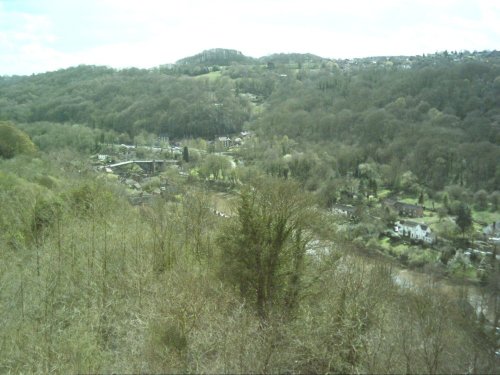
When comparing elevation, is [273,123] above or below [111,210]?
below

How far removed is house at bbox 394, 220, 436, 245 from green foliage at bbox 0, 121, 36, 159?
80.9ft

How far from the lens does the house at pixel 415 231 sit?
27.1 m

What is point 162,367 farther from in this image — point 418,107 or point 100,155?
point 418,107

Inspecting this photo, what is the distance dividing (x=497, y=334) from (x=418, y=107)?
47.7 metres

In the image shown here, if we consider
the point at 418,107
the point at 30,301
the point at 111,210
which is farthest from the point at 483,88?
the point at 30,301

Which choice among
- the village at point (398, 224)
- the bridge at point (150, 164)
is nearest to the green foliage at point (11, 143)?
the village at point (398, 224)

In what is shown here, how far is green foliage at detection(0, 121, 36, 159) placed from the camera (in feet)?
77.7

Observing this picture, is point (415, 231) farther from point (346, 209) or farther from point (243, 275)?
point (243, 275)

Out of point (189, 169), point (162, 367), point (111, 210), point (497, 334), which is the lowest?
point (189, 169)

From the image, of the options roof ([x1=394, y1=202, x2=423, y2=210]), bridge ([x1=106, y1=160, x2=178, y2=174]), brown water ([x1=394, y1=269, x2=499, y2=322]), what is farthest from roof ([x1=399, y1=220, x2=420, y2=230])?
bridge ([x1=106, y1=160, x2=178, y2=174])

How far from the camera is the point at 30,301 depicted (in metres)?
8.60

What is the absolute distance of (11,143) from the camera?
24094mm

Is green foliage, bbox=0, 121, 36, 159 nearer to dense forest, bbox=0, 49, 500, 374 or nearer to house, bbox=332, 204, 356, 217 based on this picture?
dense forest, bbox=0, 49, 500, 374

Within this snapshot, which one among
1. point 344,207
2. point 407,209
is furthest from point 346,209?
point 407,209
